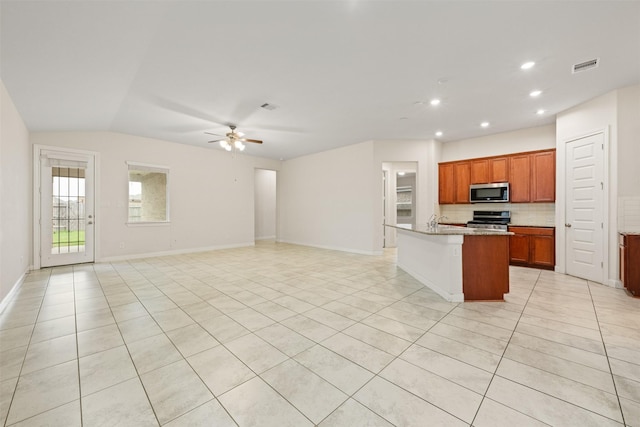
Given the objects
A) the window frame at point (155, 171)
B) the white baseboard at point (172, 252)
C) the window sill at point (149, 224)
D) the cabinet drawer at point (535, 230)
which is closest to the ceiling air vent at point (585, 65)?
the cabinet drawer at point (535, 230)

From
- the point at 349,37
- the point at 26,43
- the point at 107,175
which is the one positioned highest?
the point at 349,37

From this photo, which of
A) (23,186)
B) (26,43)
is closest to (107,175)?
(23,186)

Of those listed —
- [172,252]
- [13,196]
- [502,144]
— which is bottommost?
[172,252]

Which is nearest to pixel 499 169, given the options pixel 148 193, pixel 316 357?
pixel 316 357

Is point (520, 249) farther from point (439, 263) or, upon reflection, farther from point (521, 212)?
point (439, 263)

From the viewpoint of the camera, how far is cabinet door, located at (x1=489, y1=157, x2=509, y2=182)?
586cm

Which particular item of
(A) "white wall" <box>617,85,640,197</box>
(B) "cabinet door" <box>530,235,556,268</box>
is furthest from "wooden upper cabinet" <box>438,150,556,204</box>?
(A) "white wall" <box>617,85,640,197</box>

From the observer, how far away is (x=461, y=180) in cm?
653

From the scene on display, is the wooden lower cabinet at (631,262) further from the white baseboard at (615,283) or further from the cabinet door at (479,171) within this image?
the cabinet door at (479,171)

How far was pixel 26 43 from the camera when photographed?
2.52 m

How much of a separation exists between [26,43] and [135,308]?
116 inches

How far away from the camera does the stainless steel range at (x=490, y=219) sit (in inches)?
230

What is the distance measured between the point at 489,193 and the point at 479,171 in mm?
601

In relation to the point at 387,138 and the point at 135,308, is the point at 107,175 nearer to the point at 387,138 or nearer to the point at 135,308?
the point at 135,308
